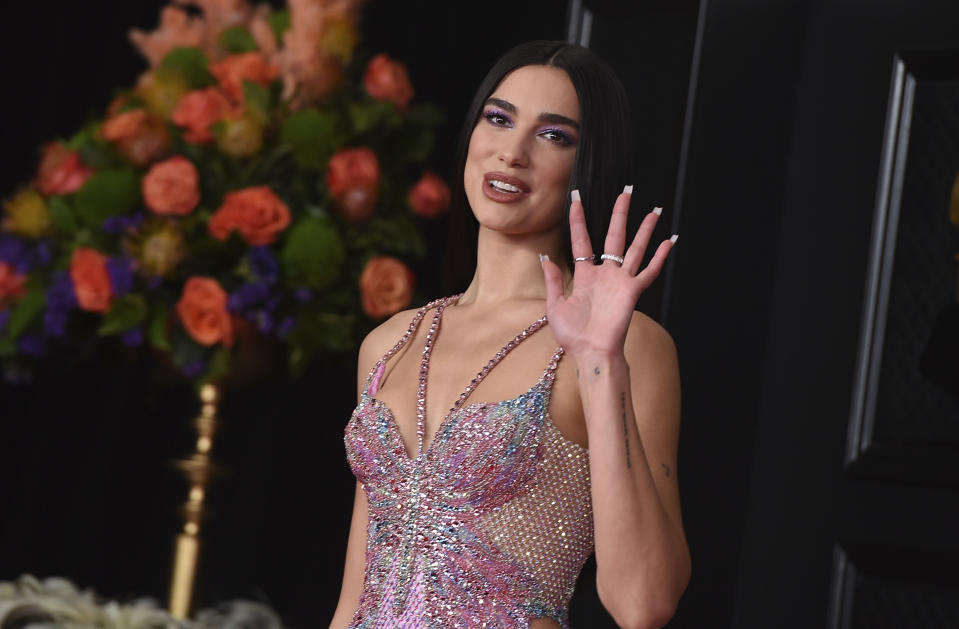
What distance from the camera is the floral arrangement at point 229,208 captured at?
8.05 ft

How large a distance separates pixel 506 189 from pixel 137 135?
999 mm

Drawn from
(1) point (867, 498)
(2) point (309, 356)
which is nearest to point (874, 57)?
(1) point (867, 498)

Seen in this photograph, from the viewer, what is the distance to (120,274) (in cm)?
245

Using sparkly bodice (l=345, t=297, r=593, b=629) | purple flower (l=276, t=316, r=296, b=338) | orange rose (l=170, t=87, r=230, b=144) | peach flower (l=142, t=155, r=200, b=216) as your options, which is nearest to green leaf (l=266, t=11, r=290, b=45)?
orange rose (l=170, t=87, r=230, b=144)

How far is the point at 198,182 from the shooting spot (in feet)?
8.23

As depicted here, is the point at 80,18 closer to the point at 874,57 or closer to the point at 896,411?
the point at 874,57

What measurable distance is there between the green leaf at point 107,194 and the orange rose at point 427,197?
53cm

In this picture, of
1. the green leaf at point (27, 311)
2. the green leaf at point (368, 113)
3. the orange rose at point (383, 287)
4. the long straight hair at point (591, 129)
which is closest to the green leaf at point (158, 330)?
the green leaf at point (27, 311)

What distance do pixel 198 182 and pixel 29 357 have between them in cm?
52

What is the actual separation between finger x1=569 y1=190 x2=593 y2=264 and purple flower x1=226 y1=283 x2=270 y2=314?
3.23ft

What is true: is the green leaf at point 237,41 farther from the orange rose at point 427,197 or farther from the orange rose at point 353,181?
the orange rose at point 427,197

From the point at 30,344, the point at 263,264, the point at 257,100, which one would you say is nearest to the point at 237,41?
the point at 257,100

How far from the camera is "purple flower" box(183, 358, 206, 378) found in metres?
2.46

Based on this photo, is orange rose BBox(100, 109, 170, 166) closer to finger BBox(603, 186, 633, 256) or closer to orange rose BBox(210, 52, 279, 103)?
orange rose BBox(210, 52, 279, 103)
